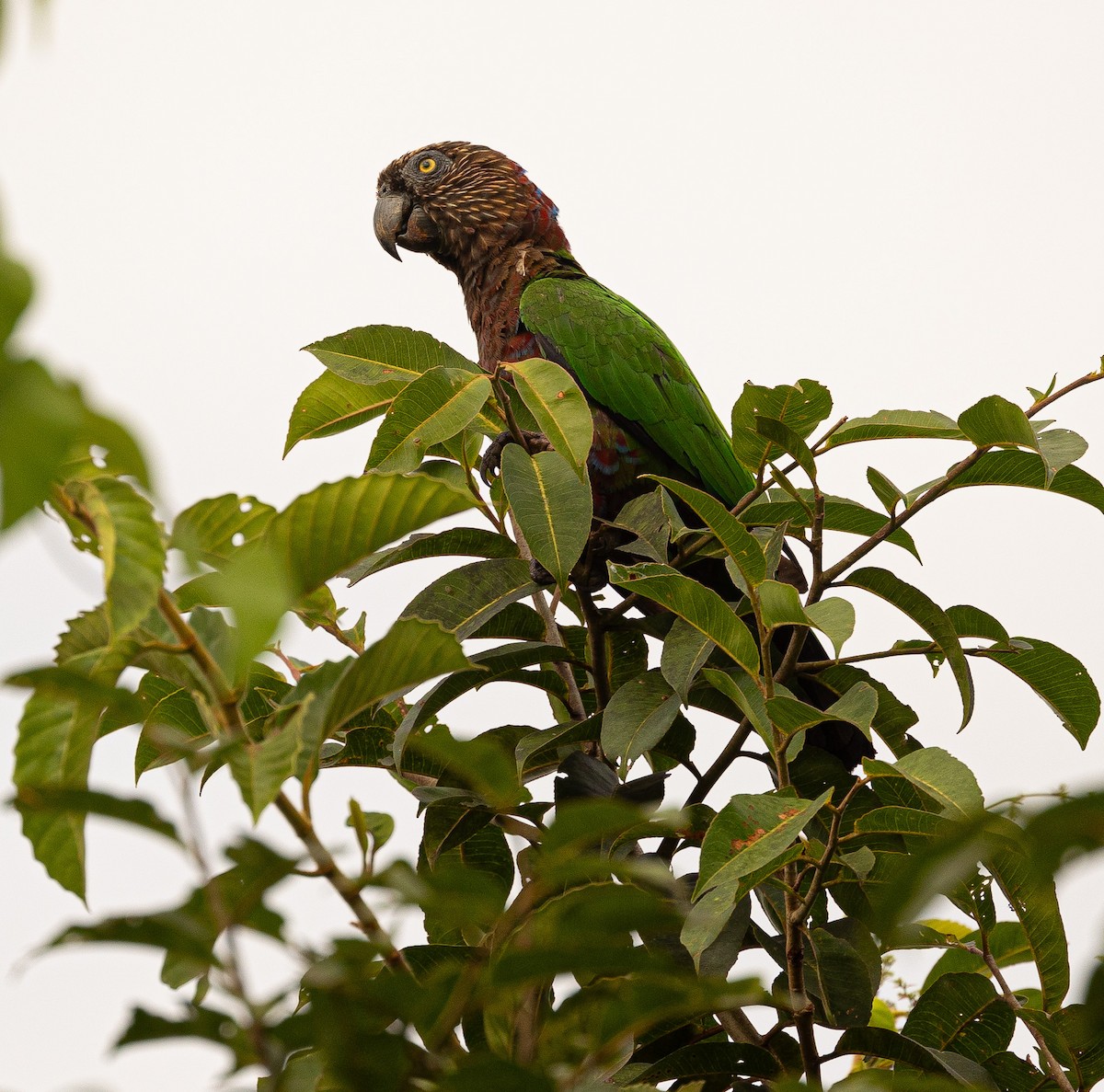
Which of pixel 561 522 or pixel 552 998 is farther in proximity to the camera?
pixel 561 522

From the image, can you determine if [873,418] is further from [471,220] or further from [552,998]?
[471,220]

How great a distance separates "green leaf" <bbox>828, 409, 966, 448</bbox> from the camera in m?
1.43

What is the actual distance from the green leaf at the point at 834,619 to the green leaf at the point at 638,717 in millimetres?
272

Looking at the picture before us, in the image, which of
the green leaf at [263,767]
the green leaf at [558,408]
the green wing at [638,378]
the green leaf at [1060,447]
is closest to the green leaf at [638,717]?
the green leaf at [558,408]

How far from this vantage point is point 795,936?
1193 millimetres

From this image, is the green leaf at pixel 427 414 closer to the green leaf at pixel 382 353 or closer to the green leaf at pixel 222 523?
the green leaf at pixel 382 353

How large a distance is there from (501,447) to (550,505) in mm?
363

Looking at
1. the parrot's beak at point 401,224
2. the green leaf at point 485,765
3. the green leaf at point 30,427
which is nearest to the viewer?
the green leaf at point 30,427

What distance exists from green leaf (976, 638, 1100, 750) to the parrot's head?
1.92 metres

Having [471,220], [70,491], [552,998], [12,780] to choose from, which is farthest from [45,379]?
[471,220]

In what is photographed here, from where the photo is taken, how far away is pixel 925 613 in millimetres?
1473

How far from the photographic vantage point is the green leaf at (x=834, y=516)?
1.53m

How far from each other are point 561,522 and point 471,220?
1923 mm

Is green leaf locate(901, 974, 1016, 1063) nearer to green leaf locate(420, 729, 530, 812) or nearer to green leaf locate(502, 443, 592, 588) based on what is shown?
green leaf locate(502, 443, 592, 588)
